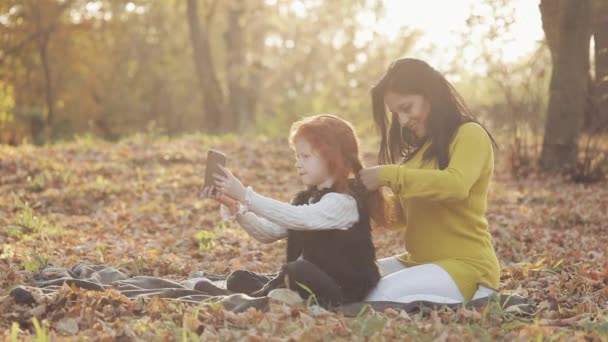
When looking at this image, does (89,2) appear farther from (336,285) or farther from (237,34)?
(336,285)

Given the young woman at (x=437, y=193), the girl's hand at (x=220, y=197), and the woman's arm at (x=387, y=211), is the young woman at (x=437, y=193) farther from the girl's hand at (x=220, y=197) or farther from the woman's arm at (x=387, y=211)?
the girl's hand at (x=220, y=197)

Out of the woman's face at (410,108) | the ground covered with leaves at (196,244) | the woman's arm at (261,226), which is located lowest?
the ground covered with leaves at (196,244)

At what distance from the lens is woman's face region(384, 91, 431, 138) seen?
4.94m

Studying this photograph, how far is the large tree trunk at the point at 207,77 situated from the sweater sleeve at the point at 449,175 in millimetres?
15960

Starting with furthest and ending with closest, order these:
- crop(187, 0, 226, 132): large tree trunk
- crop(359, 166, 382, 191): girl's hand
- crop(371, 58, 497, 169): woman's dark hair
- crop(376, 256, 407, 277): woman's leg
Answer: crop(187, 0, 226, 132): large tree trunk
crop(376, 256, 407, 277): woman's leg
crop(371, 58, 497, 169): woman's dark hair
crop(359, 166, 382, 191): girl's hand

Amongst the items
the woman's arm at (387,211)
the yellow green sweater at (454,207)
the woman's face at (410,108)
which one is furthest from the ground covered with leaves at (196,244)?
the woman's face at (410,108)

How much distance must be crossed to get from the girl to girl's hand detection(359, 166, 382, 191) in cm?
7

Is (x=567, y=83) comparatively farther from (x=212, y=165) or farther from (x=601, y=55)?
(x=212, y=165)

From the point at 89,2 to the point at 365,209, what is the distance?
22.8 meters

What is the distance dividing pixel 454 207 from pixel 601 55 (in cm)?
647

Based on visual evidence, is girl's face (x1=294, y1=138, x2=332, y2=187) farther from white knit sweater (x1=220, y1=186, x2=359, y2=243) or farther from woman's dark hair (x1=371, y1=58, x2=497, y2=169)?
woman's dark hair (x1=371, y1=58, x2=497, y2=169)

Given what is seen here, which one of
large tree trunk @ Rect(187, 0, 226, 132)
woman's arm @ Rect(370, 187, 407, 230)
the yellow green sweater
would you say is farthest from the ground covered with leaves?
large tree trunk @ Rect(187, 0, 226, 132)

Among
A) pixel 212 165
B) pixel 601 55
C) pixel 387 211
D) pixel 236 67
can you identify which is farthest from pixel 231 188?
pixel 236 67

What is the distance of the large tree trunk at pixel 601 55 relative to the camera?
10.6 meters
